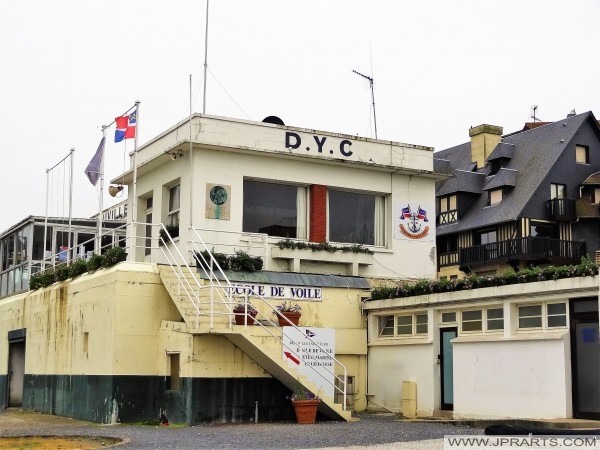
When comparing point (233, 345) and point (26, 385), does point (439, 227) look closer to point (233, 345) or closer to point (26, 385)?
point (26, 385)

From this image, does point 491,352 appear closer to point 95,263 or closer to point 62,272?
point 95,263

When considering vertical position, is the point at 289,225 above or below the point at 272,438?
above

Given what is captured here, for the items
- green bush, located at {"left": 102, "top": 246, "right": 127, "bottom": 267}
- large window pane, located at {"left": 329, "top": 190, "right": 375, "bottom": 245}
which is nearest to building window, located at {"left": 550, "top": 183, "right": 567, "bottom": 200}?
large window pane, located at {"left": 329, "top": 190, "right": 375, "bottom": 245}

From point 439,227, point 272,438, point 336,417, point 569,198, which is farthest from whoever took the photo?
point 439,227

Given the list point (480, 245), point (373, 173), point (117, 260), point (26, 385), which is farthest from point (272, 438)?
point (480, 245)

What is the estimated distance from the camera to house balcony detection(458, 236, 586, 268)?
158 ft

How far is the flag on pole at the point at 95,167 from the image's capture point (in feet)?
86.2

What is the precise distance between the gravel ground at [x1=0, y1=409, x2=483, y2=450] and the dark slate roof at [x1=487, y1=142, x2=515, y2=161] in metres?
33.6

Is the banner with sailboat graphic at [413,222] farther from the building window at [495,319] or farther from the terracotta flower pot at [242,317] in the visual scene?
the terracotta flower pot at [242,317]

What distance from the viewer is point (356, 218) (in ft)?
85.0

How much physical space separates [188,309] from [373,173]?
8332mm

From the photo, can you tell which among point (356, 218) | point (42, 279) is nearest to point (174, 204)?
point (356, 218)

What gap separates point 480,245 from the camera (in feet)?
165

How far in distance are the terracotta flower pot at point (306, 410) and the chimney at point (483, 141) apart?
3729cm
